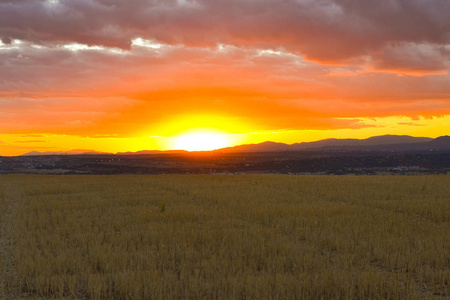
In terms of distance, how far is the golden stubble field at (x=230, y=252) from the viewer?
24.7 ft

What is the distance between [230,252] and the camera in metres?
9.95

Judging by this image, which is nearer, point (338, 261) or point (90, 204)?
point (338, 261)

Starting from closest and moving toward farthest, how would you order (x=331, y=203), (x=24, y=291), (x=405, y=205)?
(x=24, y=291)
(x=405, y=205)
(x=331, y=203)

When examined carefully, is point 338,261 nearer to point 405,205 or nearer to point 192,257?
point 192,257

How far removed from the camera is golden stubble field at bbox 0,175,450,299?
7539 millimetres

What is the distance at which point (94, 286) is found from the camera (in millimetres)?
7570

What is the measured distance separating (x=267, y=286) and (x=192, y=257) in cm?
269

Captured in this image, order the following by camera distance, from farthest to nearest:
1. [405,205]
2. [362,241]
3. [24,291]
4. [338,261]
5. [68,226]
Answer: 1. [405,205]
2. [68,226]
3. [362,241]
4. [338,261]
5. [24,291]

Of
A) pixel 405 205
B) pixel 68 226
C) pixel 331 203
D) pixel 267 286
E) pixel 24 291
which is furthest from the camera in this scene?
pixel 331 203

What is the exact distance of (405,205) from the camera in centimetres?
1734

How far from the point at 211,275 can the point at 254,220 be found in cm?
660

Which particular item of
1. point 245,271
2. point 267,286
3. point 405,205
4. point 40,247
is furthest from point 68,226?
point 405,205

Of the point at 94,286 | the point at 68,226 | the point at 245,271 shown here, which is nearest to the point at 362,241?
the point at 245,271

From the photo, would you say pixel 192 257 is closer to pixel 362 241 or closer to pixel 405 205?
pixel 362 241
